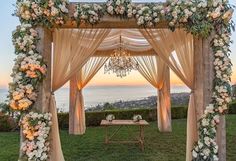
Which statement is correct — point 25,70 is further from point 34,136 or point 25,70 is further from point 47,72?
point 34,136

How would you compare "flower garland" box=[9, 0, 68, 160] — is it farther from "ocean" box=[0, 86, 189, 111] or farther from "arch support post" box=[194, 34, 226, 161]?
"arch support post" box=[194, 34, 226, 161]

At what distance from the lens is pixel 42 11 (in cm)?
426

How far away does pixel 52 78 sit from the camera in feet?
15.6

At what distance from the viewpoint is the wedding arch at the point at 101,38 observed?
4.25 meters

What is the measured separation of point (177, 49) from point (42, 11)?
2.21m

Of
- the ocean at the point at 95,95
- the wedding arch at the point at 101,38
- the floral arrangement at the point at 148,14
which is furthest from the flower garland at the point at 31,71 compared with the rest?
the floral arrangement at the point at 148,14

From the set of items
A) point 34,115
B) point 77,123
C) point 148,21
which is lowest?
point 77,123

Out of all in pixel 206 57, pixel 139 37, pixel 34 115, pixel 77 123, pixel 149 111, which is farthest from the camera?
pixel 149 111

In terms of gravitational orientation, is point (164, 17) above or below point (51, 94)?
above

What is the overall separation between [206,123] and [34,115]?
2487mm

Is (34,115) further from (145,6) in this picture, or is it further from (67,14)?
(145,6)

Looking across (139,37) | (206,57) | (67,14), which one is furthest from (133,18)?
(139,37)

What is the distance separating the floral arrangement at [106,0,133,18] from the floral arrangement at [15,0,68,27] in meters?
0.64

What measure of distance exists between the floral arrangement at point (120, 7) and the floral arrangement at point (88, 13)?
0.52ft
